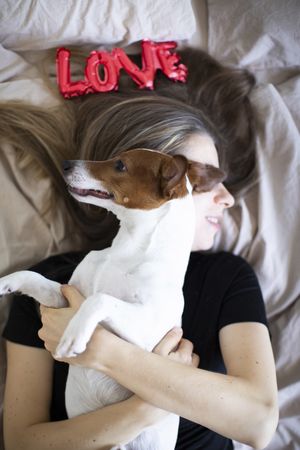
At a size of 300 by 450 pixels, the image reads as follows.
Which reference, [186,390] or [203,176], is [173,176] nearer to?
[203,176]

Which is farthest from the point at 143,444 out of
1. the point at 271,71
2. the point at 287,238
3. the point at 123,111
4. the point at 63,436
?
the point at 271,71

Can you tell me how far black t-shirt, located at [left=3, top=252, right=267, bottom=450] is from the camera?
4.59ft

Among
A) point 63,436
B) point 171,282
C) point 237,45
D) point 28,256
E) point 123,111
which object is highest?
point 237,45

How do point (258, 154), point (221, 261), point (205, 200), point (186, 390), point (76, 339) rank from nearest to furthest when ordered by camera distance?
point (76, 339), point (186, 390), point (205, 200), point (221, 261), point (258, 154)

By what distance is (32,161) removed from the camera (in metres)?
1.61

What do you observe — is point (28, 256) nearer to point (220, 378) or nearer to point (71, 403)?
point (71, 403)

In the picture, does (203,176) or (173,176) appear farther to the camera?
(203,176)

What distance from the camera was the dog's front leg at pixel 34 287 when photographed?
3.84 ft

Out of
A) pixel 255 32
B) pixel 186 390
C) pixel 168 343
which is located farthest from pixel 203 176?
pixel 255 32

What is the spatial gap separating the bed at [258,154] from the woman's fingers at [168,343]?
0.58 m

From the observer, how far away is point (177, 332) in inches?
47.9

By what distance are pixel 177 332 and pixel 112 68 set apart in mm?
986

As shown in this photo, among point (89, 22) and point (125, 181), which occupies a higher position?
point (89, 22)

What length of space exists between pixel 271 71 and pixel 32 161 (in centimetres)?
105
